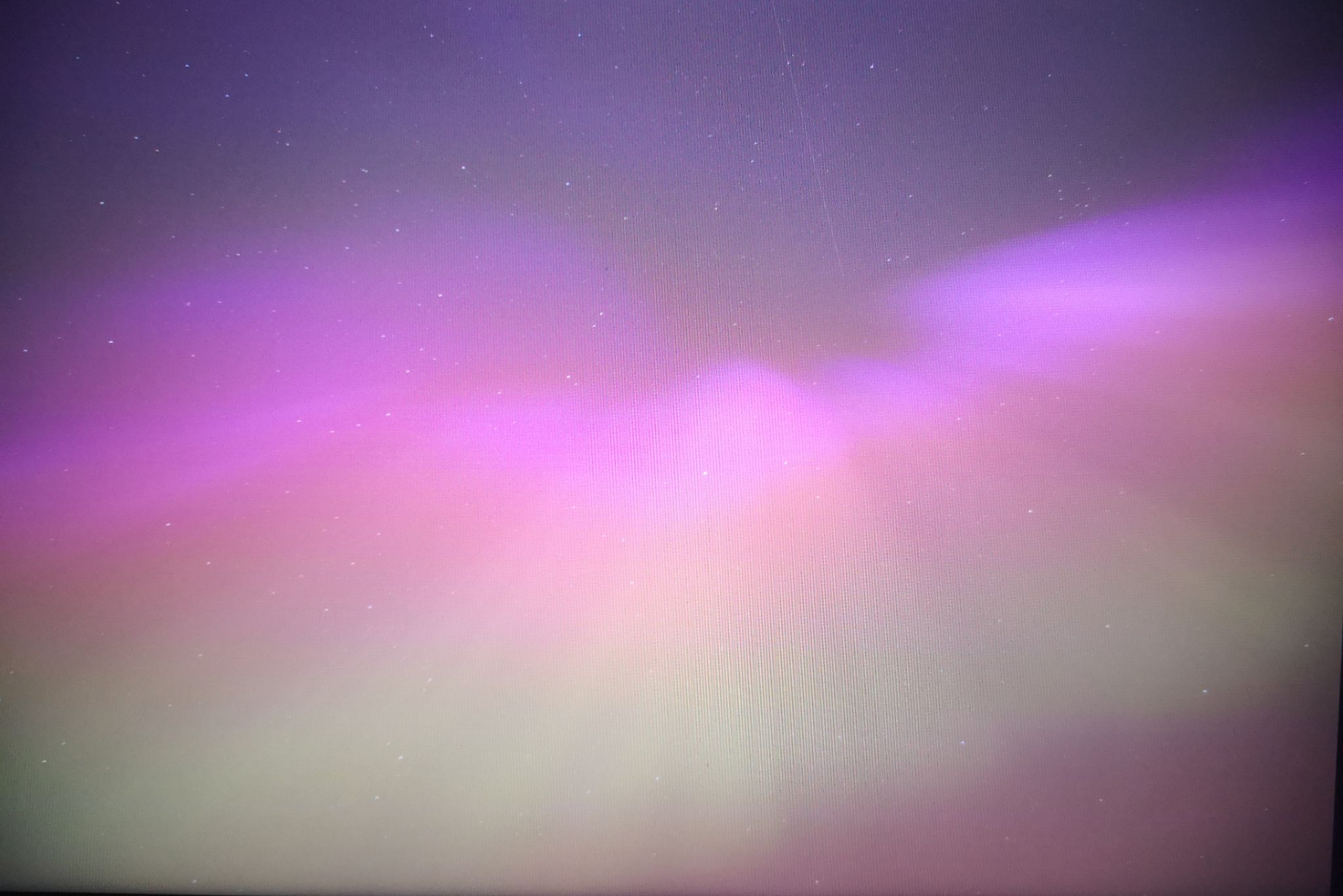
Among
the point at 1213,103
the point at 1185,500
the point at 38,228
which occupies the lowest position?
the point at 1185,500

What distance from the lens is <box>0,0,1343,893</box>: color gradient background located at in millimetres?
1296

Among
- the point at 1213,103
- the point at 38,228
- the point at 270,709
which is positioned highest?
the point at 1213,103

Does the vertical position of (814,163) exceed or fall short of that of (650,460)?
it exceeds it

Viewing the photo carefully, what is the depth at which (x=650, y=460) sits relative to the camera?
4.33ft

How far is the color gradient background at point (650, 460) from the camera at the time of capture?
130 cm

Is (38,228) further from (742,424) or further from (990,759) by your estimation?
(990,759)

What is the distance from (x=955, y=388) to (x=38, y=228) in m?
1.62

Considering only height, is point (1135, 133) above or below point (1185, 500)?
above

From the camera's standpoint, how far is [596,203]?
132 centimetres

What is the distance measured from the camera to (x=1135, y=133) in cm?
129

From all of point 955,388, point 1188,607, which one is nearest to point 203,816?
point 955,388

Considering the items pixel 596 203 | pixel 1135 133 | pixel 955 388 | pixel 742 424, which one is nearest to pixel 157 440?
pixel 596 203

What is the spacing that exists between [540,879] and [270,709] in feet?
1.84

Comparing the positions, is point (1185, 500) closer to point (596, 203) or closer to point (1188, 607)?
point (1188, 607)
